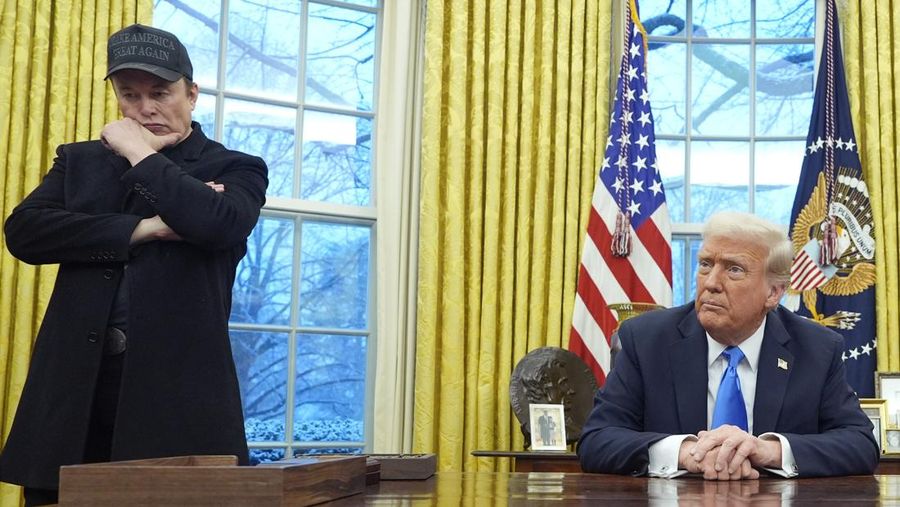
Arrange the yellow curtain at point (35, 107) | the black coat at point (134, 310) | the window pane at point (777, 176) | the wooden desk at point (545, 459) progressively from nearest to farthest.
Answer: the black coat at point (134, 310), the yellow curtain at point (35, 107), the wooden desk at point (545, 459), the window pane at point (777, 176)

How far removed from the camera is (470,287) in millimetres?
4605

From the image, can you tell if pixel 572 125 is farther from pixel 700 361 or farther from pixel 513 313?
pixel 700 361

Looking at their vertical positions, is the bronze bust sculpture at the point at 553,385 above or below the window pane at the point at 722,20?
below

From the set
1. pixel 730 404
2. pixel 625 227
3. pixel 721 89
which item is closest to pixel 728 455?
pixel 730 404

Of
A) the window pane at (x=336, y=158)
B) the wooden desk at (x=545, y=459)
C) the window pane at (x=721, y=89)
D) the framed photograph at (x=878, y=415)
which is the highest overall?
the window pane at (x=721, y=89)

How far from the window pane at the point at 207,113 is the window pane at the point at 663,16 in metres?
1.98

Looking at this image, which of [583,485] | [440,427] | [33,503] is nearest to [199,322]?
[33,503]

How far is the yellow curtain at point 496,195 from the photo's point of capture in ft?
14.9

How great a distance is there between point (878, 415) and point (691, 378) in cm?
212

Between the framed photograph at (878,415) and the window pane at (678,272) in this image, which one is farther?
the window pane at (678,272)

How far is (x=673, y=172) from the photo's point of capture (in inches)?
201

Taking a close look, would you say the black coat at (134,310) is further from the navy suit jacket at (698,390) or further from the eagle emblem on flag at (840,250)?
the eagle emblem on flag at (840,250)

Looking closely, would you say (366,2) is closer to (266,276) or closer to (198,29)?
(198,29)

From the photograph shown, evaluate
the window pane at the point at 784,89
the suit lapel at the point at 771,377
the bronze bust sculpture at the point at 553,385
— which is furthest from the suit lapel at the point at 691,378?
the window pane at the point at 784,89
